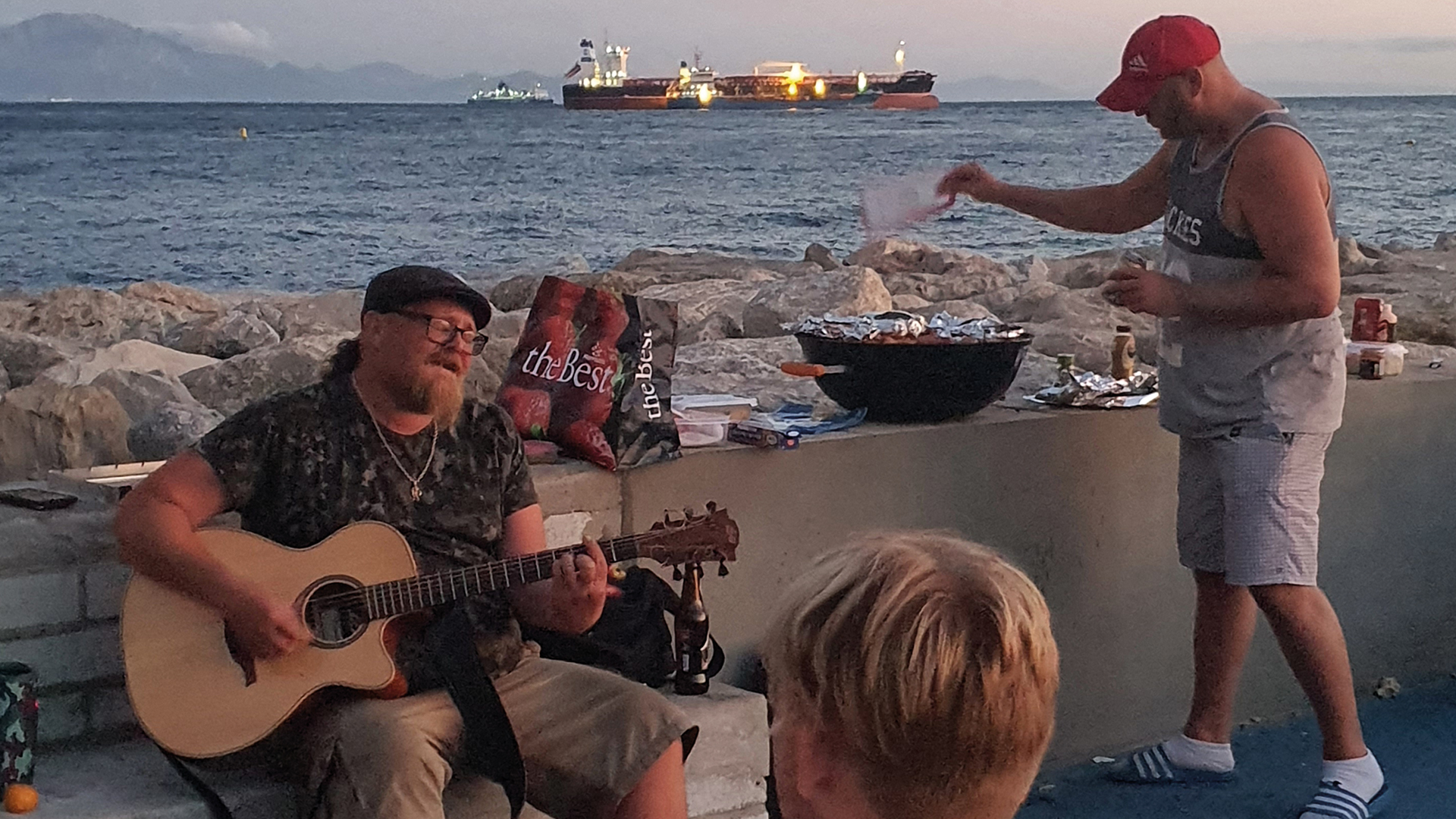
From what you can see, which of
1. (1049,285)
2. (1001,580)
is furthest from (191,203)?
(1001,580)

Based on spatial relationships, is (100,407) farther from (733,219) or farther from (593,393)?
(733,219)

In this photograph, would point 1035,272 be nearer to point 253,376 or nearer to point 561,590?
point 253,376

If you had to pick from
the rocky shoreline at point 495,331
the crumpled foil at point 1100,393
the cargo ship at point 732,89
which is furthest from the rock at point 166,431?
the cargo ship at point 732,89

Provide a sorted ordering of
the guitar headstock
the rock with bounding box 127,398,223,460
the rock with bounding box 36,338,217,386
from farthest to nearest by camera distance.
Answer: the rock with bounding box 36,338,217,386, the rock with bounding box 127,398,223,460, the guitar headstock

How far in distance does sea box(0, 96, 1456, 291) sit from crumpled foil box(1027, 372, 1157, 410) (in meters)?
12.1

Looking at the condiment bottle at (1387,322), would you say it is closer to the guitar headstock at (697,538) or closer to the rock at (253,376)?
the guitar headstock at (697,538)

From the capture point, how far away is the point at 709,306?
10.1 m

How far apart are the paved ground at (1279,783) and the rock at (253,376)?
3.34 m

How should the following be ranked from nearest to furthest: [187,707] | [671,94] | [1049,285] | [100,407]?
1. [187,707]
2. [100,407]
3. [1049,285]
4. [671,94]

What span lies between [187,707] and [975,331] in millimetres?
2243

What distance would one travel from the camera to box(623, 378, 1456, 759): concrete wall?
3.94 metres

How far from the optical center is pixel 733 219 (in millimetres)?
29781

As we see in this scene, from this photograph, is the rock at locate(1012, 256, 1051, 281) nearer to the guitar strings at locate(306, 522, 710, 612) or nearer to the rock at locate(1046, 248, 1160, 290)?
the rock at locate(1046, 248, 1160, 290)

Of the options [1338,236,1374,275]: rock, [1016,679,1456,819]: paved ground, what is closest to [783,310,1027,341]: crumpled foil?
[1016,679,1456,819]: paved ground
